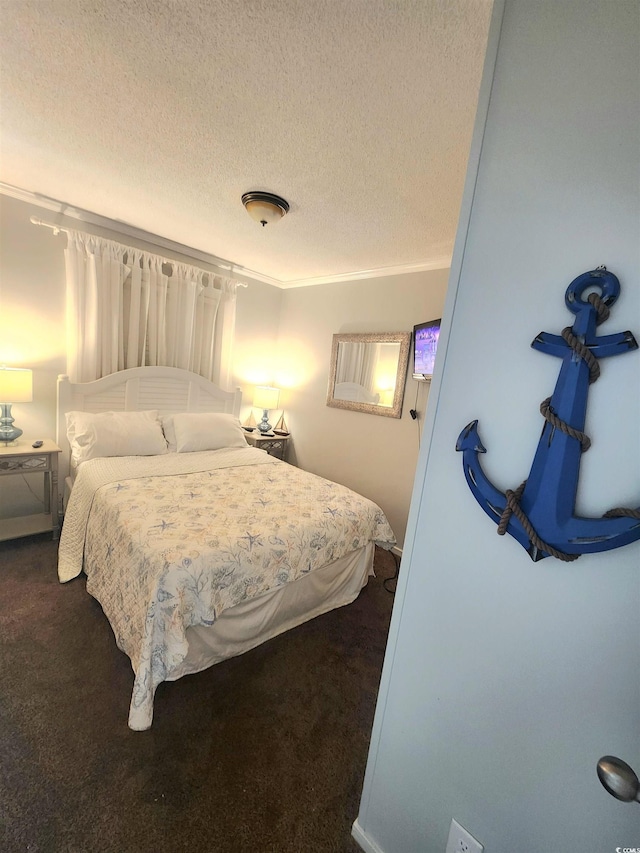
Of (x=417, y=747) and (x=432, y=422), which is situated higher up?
(x=432, y=422)

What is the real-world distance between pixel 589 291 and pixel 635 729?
793 mm

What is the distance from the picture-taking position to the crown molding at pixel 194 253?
2447 mm

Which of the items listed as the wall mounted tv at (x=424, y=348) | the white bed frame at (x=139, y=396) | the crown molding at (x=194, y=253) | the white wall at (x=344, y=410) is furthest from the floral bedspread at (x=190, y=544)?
the crown molding at (x=194, y=253)

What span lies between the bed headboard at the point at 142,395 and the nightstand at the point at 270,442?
0.99 ft

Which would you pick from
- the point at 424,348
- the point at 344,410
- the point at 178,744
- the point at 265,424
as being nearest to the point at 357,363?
the point at 344,410

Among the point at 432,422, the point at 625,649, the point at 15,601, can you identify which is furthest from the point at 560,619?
the point at 15,601

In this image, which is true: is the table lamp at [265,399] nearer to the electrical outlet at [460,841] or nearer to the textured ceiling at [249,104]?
the textured ceiling at [249,104]

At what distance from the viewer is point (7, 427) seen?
7.93ft

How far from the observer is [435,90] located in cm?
122

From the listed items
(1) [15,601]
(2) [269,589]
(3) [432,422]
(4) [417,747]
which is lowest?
(1) [15,601]

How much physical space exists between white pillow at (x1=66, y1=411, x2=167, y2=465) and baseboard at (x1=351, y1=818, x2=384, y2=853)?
2.40 meters

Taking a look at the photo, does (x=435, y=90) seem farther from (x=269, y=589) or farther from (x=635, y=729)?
(x=269, y=589)

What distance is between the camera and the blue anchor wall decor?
1.97ft

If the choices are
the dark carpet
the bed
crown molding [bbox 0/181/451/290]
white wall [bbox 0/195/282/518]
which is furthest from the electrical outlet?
white wall [bbox 0/195/282/518]
